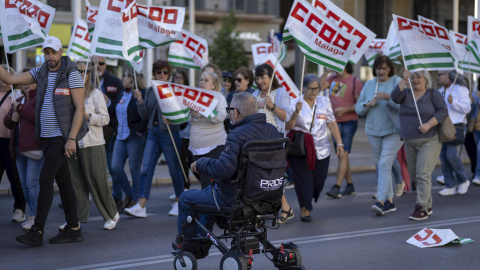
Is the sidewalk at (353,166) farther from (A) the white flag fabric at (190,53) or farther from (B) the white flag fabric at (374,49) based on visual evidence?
(B) the white flag fabric at (374,49)

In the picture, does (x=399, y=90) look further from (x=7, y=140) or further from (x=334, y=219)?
(x=7, y=140)

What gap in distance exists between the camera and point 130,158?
10.1 m

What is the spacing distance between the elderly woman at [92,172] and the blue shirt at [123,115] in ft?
4.26

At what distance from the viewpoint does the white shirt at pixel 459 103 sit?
12180 millimetres

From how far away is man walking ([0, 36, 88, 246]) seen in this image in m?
7.63

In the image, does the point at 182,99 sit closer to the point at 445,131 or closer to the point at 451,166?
the point at 445,131

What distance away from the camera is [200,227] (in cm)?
636

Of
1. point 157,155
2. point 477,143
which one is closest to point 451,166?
point 477,143

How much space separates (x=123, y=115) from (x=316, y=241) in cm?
326

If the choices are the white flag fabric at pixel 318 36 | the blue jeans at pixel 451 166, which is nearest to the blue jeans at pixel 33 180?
the white flag fabric at pixel 318 36

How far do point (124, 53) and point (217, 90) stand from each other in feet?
3.76

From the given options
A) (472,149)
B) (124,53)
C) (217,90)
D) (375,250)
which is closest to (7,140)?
(124,53)

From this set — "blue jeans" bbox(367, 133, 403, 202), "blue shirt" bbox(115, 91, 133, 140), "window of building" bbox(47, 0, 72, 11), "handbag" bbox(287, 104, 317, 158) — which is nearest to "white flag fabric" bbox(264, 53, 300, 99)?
"blue jeans" bbox(367, 133, 403, 202)

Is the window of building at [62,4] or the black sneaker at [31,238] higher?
the window of building at [62,4]
